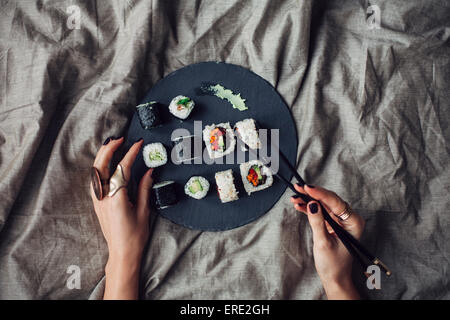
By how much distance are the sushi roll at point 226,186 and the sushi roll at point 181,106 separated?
307 millimetres

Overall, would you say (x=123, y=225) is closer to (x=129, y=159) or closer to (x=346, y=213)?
(x=129, y=159)

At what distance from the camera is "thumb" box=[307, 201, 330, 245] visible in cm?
156

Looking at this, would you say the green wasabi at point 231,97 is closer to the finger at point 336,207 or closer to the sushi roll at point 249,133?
the sushi roll at point 249,133

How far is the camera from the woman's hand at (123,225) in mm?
1689

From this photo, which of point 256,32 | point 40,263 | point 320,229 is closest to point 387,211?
point 320,229

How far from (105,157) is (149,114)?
11.0 inches

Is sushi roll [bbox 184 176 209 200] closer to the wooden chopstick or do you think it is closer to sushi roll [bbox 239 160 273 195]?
sushi roll [bbox 239 160 273 195]

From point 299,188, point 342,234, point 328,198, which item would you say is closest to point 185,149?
point 299,188

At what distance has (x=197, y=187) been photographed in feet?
5.58

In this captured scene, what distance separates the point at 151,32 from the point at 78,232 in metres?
1.00

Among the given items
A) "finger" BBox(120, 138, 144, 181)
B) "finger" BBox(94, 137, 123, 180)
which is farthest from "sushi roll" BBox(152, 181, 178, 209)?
"finger" BBox(94, 137, 123, 180)

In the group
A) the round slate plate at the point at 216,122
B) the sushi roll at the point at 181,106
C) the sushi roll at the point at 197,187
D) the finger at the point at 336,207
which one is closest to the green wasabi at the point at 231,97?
the round slate plate at the point at 216,122

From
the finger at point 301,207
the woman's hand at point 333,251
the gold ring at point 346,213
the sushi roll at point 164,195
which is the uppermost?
the sushi roll at point 164,195

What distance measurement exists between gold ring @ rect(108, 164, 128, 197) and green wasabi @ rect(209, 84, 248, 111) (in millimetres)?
545
